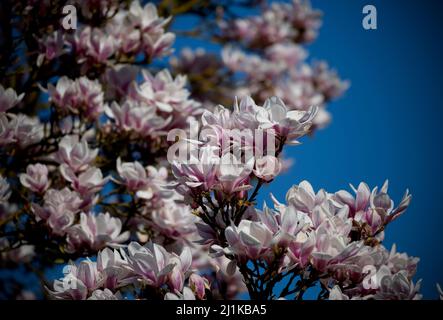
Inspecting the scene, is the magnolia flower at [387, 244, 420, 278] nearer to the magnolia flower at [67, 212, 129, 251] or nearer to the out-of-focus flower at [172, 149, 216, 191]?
the out-of-focus flower at [172, 149, 216, 191]

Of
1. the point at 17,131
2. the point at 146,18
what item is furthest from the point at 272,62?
the point at 17,131

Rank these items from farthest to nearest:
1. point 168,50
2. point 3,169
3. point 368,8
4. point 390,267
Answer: point 168,50
point 368,8
point 3,169
point 390,267

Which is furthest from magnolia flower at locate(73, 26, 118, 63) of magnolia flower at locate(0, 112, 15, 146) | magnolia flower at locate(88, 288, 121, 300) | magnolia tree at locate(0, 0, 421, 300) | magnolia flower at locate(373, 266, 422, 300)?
magnolia flower at locate(373, 266, 422, 300)

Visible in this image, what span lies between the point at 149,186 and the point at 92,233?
0.52m

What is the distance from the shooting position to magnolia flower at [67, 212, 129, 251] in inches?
107

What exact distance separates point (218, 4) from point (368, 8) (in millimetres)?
2796

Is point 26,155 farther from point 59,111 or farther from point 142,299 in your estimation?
point 142,299

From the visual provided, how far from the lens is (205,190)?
2037 mm

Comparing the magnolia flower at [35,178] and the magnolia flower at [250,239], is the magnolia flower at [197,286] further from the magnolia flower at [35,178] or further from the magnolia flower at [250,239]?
the magnolia flower at [35,178]

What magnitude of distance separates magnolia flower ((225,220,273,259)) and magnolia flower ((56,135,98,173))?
1463 millimetres

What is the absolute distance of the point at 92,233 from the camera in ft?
8.98

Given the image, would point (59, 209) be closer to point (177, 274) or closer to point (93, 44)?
point (177, 274)

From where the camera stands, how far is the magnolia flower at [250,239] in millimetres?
1812
